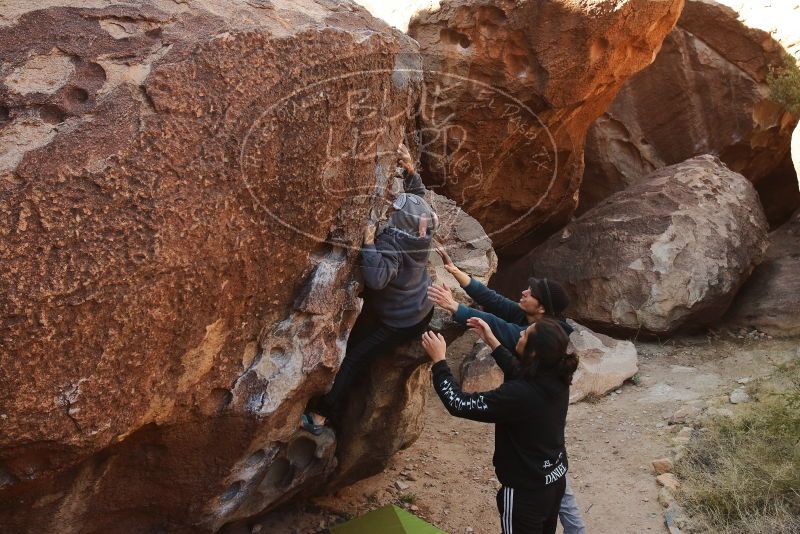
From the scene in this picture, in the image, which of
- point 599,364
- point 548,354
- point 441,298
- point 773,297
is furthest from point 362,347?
point 773,297

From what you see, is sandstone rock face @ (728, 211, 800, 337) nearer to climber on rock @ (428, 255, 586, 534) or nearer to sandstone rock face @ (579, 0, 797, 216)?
sandstone rock face @ (579, 0, 797, 216)

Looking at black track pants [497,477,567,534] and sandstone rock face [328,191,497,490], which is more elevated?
black track pants [497,477,567,534]

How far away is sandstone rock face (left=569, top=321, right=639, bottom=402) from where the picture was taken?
212 inches

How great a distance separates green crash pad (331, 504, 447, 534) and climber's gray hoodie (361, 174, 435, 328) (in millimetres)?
866

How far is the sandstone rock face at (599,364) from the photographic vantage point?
538 cm

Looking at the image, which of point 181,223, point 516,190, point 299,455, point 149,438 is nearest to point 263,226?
point 181,223

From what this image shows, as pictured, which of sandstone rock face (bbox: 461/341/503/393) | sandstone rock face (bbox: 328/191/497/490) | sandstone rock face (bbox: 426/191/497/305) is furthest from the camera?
sandstone rock face (bbox: 461/341/503/393)

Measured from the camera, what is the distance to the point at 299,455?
3.83 metres

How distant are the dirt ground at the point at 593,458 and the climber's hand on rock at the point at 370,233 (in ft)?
5.01

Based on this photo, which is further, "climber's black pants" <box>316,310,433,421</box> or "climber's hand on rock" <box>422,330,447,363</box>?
"climber's black pants" <box>316,310,433,421</box>

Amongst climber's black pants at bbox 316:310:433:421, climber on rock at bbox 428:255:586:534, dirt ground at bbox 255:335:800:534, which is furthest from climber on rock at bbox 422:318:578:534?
dirt ground at bbox 255:335:800:534

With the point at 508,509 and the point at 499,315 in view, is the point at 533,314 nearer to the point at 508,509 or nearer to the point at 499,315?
the point at 499,315

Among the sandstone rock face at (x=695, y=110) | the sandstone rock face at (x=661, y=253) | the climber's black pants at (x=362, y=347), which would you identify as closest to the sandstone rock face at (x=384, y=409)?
the climber's black pants at (x=362, y=347)

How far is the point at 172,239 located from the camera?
2.57 m
